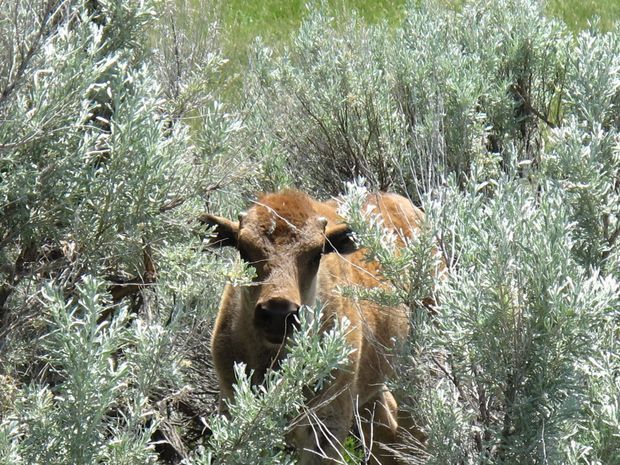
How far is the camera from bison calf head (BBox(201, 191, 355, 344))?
231 inches

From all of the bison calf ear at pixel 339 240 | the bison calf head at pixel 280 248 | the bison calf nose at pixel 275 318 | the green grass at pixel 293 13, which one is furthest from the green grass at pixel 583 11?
the bison calf nose at pixel 275 318

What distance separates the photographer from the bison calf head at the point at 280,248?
231 inches

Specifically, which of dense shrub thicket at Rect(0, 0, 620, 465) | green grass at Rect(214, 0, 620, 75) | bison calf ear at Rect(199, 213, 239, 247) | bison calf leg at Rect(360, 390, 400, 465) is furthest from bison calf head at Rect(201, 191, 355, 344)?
green grass at Rect(214, 0, 620, 75)

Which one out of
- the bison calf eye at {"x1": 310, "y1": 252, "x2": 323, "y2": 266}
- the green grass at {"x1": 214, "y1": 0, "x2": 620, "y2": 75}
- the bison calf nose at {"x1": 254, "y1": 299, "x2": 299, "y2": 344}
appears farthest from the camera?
the green grass at {"x1": 214, "y1": 0, "x2": 620, "y2": 75}

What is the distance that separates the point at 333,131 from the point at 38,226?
14.9 feet

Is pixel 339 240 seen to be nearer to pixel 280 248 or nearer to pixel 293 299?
pixel 280 248

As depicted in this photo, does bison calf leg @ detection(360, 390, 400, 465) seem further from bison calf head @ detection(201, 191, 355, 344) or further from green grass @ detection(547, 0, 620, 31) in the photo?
green grass @ detection(547, 0, 620, 31)

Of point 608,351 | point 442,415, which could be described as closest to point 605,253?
point 608,351

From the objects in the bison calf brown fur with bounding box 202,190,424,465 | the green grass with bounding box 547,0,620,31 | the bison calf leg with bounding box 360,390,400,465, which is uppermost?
the green grass with bounding box 547,0,620,31

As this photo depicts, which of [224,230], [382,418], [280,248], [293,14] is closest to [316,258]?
[280,248]

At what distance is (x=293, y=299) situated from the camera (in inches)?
229

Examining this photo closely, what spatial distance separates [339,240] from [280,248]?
1.84ft

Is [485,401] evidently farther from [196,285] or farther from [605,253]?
[196,285]

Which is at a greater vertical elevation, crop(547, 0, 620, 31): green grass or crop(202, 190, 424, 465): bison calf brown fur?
crop(547, 0, 620, 31): green grass
